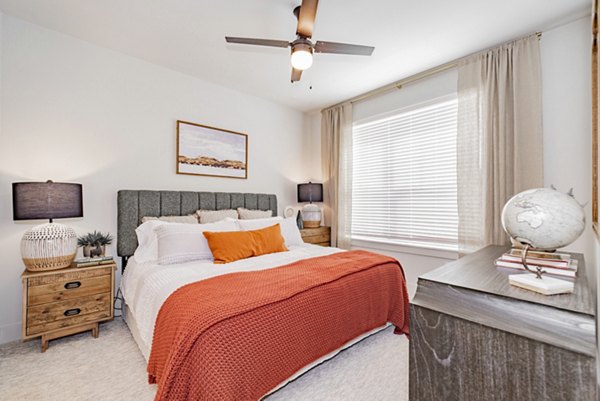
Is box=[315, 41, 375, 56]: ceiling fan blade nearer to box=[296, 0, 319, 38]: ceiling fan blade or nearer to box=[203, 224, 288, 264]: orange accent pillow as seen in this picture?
box=[296, 0, 319, 38]: ceiling fan blade

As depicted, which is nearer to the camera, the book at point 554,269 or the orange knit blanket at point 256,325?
the book at point 554,269

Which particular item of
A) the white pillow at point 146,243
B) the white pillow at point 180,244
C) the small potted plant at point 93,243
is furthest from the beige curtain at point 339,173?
the small potted plant at point 93,243

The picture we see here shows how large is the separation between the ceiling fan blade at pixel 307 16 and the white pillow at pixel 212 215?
84.0 inches

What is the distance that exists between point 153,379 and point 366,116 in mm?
3722

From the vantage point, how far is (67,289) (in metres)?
2.21

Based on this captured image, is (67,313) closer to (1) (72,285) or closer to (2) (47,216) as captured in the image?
(1) (72,285)

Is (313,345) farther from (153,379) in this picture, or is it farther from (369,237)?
(369,237)

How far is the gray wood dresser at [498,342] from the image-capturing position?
1.86 feet

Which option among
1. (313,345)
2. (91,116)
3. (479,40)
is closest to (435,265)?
(313,345)

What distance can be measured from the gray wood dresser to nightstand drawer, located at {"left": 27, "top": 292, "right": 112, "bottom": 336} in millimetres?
2606

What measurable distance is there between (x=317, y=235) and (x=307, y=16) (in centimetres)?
289

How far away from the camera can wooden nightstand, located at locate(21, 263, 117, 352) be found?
2062 mm

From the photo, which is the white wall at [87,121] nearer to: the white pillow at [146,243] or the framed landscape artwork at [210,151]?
→ the framed landscape artwork at [210,151]

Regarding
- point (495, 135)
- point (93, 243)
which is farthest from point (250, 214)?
point (495, 135)
